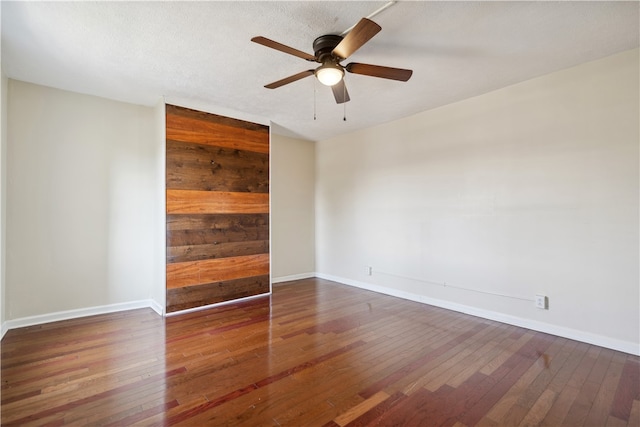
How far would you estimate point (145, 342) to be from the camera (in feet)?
8.98

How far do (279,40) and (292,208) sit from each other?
330 centimetres

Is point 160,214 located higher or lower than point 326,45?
lower

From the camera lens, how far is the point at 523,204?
122 inches

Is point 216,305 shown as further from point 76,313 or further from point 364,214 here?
point 364,214

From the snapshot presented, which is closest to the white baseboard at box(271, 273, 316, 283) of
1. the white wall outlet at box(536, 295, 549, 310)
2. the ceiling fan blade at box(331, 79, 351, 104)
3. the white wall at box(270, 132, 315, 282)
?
the white wall at box(270, 132, 315, 282)

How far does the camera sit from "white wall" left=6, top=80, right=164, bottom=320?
307 centimetres

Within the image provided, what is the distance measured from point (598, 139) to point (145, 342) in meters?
4.60

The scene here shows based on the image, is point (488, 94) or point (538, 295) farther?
point (488, 94)

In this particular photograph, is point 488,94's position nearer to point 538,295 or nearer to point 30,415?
point 538,295

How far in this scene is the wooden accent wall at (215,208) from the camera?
353 centimetres

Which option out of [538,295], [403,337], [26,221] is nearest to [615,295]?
[538,295]

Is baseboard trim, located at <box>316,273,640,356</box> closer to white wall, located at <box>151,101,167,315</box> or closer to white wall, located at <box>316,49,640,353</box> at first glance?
white wall, located at <box>316,49,640,353</box>

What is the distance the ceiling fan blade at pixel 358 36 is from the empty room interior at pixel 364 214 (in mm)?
32

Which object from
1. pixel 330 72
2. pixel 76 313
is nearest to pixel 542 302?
pixel 330 72
